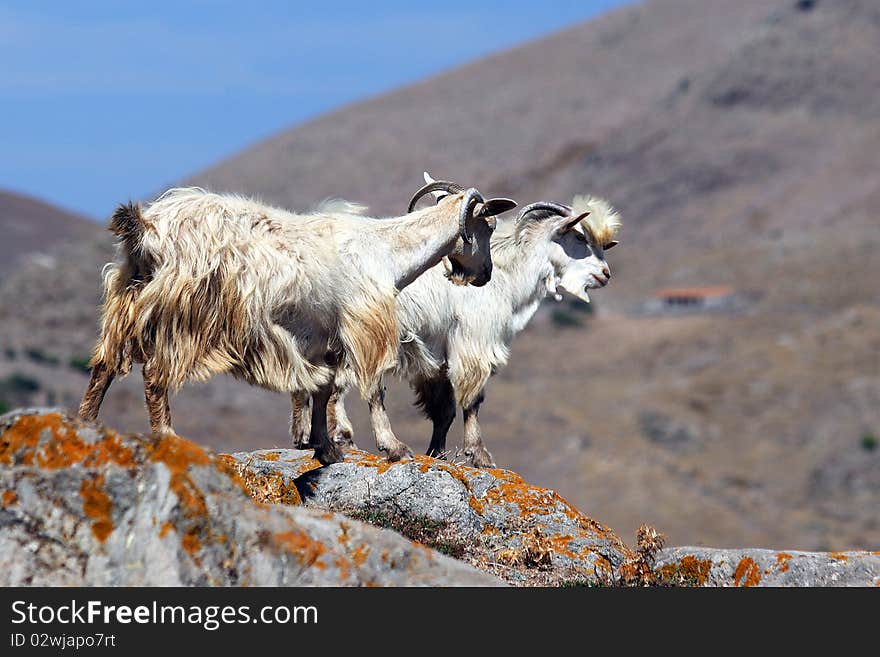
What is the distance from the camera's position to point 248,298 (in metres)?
10.6

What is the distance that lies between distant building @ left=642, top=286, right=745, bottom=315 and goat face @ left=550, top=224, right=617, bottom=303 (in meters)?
70.9

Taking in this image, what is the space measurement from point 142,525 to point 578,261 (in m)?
7.72

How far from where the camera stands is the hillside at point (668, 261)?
2217 inches

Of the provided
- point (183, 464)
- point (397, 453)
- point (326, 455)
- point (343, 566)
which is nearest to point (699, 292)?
point (397, 453)

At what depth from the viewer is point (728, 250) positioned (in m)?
101

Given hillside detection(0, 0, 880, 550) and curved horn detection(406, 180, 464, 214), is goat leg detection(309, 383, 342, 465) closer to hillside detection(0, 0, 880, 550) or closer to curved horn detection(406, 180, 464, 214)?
curved horn detection(406, 180, 464, 214)

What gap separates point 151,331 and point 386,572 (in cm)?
329

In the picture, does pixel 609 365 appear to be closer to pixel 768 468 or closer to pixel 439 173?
pixel 768 468

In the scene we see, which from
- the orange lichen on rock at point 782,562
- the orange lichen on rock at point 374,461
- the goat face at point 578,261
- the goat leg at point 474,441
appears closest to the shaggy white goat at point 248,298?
the orange lichen on rock at point 374,461

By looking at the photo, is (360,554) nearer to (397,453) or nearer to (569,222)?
(397,453)

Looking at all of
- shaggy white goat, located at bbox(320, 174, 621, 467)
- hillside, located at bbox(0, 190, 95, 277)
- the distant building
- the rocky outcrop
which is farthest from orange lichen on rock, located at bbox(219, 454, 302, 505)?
hillside, located at bbox(0, 190, 95, 277)

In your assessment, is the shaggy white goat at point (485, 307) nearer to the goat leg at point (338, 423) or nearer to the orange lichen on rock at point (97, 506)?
the goat leg at point (338, 423)

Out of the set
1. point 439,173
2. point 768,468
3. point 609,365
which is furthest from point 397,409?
point 439,173
